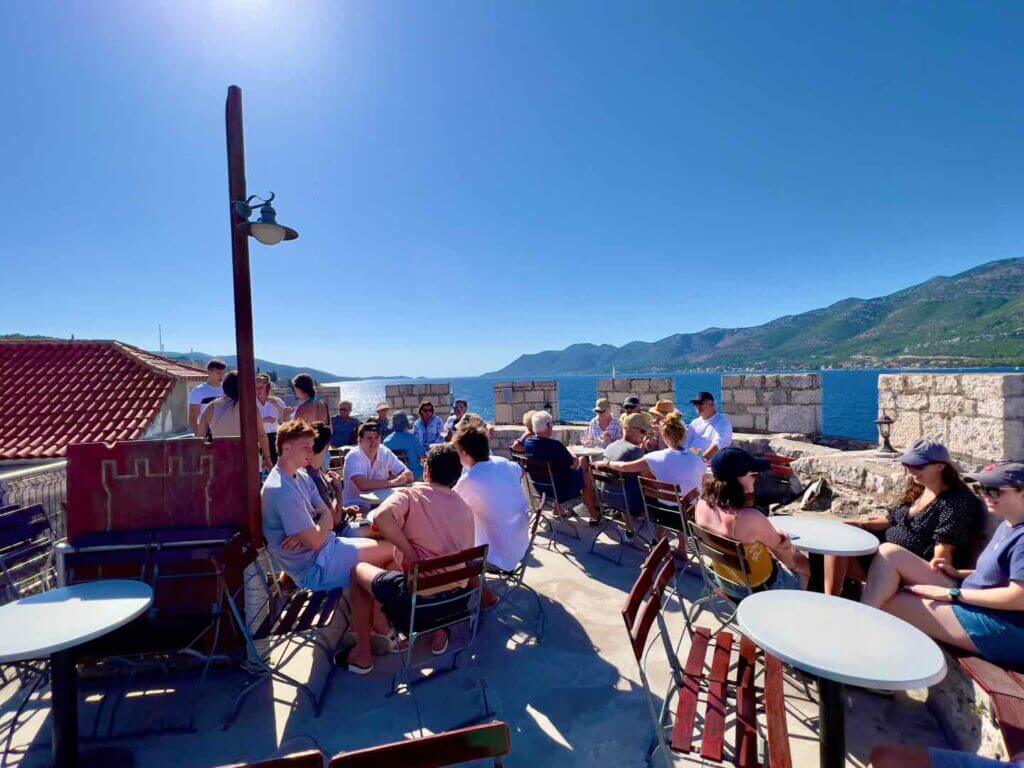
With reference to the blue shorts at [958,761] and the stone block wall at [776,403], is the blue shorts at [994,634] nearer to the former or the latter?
the blue shorts at [958,761]

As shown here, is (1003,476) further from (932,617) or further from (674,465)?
(674,465)

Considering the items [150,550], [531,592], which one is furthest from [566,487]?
[150,550]

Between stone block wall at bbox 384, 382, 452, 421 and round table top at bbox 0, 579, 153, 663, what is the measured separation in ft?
21.8

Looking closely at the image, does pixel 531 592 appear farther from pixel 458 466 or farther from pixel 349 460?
pixel 349 460

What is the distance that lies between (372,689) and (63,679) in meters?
1.26

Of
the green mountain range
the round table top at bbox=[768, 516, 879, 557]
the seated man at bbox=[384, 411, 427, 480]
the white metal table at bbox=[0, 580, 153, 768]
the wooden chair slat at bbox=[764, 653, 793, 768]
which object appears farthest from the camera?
the green mountain range

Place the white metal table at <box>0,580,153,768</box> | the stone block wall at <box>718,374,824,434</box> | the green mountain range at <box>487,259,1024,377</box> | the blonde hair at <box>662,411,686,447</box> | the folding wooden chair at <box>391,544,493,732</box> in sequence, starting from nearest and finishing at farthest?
the white metal table at <box>0,580,153,768</box> → the folding wooden chair at <box>391,544,493,732</box> → the blonde hair at <box>662,411,686,447</box> → the stone block wall at <box>718,374,824,434</box> → the green mountain range at <box>487,259,1024,377</box>

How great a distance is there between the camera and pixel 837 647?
154 cm

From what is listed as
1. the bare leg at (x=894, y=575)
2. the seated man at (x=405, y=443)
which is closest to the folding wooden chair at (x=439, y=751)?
the bare leg at (x=894, y=575)

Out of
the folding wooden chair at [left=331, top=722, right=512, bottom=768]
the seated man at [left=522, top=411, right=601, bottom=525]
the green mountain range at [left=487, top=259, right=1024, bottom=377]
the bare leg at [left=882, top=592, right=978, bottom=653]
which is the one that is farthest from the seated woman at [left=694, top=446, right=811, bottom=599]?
the green mountain range at [left=487, top=259, right=1024, bottom=377]

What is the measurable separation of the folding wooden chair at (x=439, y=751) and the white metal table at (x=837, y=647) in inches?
39.0

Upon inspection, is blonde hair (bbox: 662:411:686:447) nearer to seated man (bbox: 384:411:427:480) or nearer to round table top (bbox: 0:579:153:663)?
seated man (bbox: 384:411:427:480)

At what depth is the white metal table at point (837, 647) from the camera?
4.59ft

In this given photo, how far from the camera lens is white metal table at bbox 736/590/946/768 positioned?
1.40 metres
